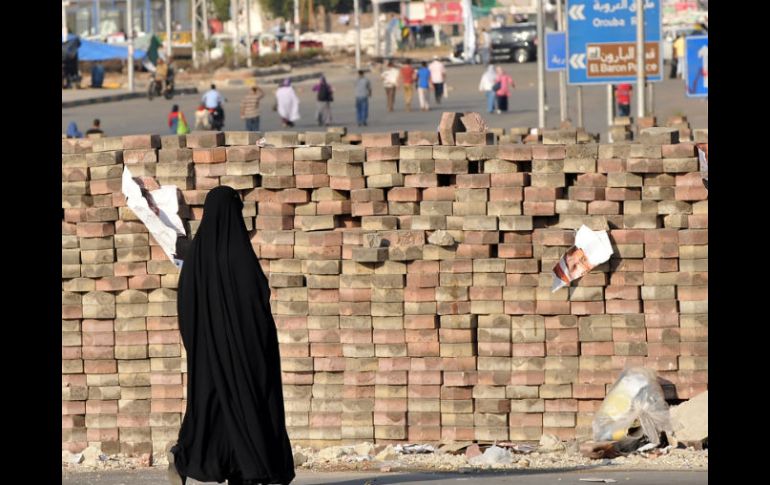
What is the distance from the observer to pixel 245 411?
783 centimetres

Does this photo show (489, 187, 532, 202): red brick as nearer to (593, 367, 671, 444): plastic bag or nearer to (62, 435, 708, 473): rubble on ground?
(593, 367, 671, 444): plastic bag

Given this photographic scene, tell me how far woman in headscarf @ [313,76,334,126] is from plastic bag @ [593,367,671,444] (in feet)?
93.0

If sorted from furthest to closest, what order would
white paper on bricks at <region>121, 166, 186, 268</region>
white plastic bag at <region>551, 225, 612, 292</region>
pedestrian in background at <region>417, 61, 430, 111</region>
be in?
pedestrian in background at <region>417, 61, 430, 111</region>
white paper on bricks at <region>121, 166, 186, 268</region>
white plastic bag at <region>551, 225, 612, 292</region>

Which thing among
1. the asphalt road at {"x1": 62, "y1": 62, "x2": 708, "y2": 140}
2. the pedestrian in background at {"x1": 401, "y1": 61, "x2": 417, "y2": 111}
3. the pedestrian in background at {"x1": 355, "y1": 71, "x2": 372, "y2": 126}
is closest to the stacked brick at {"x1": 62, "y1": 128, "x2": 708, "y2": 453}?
the asphalt road at {"x1": 62, "y1": 62, "x2": 708, "y2": 140}

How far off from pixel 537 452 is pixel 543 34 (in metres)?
18.9

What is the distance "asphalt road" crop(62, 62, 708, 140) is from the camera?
38156mm

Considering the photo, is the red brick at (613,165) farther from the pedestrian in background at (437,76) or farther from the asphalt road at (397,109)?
the pedestrian in background at (437,76)

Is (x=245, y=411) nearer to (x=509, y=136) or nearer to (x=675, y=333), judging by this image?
(x=675, y=333)

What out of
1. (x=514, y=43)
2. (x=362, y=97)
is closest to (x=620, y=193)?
(x=362, y=97)

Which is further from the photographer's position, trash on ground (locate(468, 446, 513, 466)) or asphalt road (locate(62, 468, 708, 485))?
trash on ground (locate(468, 446, 513, 466))

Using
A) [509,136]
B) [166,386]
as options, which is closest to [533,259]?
[166,386]

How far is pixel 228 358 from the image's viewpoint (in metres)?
7.81

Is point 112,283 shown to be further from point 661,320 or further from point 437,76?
point 437,76

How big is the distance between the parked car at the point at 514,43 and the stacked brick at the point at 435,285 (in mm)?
55319
